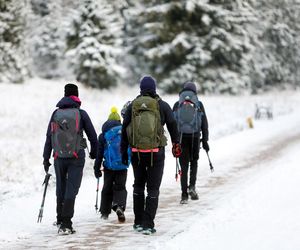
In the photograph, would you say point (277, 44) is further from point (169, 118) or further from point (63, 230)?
point (63, 230)

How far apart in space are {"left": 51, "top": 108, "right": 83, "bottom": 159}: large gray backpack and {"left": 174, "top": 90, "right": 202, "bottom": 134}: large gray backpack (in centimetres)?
297

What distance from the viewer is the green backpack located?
25.6 ft

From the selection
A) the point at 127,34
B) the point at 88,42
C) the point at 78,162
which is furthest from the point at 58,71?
the point at 78,162

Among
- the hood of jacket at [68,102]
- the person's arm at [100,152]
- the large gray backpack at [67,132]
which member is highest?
the hood of jacket at [68,102]

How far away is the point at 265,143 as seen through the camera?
66.7 ft

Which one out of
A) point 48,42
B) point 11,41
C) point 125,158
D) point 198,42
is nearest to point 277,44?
point 198,42

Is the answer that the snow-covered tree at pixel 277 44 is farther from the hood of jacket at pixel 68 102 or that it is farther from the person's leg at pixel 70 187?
the person's leg at pixel 70 187

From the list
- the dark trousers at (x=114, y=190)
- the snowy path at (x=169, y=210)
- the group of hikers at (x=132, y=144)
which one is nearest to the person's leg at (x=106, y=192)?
the dark trousers at (x=114, y=190)

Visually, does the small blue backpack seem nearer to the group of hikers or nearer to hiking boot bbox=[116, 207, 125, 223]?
the group of hikers

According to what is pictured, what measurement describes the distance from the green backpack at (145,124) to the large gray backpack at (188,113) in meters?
2.69

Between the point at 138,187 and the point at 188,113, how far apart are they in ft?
9.19

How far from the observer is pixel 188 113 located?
10.6m

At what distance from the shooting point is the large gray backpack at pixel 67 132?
8.05 meters

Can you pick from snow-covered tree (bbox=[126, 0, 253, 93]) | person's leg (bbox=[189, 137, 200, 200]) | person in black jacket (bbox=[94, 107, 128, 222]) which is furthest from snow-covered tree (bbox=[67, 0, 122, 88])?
person in black jacket (bbox=[94, 107, 128, 222])
